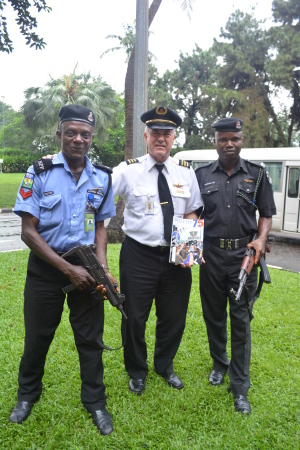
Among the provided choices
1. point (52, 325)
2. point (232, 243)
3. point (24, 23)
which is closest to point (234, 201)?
point (232, 243)

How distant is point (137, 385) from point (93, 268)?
1.15m

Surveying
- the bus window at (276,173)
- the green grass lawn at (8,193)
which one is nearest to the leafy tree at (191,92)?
the green grass lawn at (8,193)

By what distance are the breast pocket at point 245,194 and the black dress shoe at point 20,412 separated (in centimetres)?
201

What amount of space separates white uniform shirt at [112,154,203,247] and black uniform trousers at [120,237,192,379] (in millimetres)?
105

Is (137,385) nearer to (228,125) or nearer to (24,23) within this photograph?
(228,125)

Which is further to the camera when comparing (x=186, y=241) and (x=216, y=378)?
(x=216, y=378)

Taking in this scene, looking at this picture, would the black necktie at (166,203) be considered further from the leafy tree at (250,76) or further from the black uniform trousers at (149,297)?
the leafy tree at (250,76)

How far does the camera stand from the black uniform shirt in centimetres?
296

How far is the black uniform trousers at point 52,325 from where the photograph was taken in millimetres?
2562

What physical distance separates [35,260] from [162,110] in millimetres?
1402

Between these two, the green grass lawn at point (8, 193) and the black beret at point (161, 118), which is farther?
the green grass lawn at point (8, 193)

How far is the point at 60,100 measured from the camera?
77.8 feet

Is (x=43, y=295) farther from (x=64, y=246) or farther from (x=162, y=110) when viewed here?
(x=162, y=110)

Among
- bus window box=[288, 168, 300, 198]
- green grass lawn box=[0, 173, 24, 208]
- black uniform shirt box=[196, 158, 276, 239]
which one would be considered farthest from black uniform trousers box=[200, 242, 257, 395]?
green grass lawn box=[0, 173, 24, 208]
